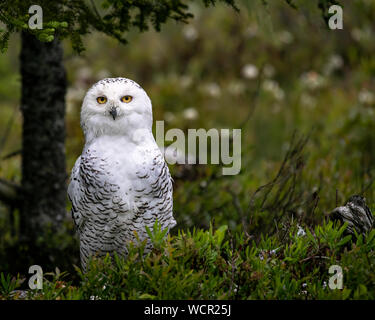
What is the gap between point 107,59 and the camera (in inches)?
436

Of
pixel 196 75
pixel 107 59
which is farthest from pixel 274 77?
pixel 107 59

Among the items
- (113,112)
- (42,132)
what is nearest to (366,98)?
(42,132)

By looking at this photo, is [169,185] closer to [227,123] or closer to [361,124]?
[361,124]

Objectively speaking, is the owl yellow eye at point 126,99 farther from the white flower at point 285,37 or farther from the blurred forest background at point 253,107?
the white flower at point 285,37

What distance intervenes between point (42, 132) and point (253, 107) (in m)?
1.71

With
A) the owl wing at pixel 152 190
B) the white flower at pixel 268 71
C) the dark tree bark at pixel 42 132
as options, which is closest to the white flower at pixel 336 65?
the white flower at pixel 268 71

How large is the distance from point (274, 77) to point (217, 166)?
6.03 metres

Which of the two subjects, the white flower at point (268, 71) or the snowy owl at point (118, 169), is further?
the white flower at point (268, 71)

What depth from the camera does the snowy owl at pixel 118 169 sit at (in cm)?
255

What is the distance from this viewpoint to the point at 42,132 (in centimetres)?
384

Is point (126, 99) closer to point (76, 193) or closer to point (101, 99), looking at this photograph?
point (101, 99)

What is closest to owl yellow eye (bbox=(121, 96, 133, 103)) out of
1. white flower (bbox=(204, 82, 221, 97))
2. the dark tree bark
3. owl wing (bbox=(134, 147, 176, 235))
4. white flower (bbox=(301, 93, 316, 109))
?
owl wing (bbox=(134, 147, 176, 235))

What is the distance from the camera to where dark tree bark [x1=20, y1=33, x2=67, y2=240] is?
12.5ft

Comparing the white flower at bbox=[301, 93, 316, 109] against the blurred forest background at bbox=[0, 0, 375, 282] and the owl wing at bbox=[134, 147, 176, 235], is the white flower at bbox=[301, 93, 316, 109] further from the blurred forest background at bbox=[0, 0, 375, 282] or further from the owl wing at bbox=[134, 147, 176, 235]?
the owl wing at bbox=[134, 147, 176, 235]
